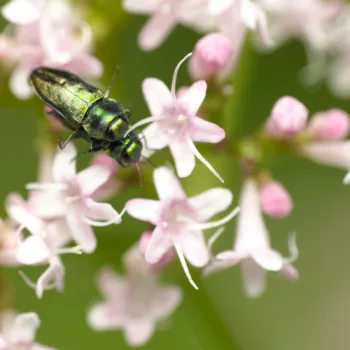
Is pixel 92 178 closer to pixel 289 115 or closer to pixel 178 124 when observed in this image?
pixel 178 124

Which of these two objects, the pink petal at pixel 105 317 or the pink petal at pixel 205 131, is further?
the pink petal at pixel 105 317

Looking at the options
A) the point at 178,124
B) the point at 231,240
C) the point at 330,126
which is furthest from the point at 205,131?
the point at 231,240

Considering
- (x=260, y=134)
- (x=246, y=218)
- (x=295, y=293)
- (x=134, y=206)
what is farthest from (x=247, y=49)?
(x=295, y=293)

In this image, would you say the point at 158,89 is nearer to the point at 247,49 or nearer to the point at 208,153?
the point at 208,153

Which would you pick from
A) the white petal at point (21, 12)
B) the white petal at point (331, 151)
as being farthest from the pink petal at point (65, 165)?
the white petal at point (331, 151)

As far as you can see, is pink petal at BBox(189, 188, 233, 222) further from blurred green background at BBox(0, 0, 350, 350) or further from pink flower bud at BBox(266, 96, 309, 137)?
blurred green background at BBox(0, 0, 350, 350)

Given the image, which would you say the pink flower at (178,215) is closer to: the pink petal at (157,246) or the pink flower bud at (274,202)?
the pink petal at (157,246)
